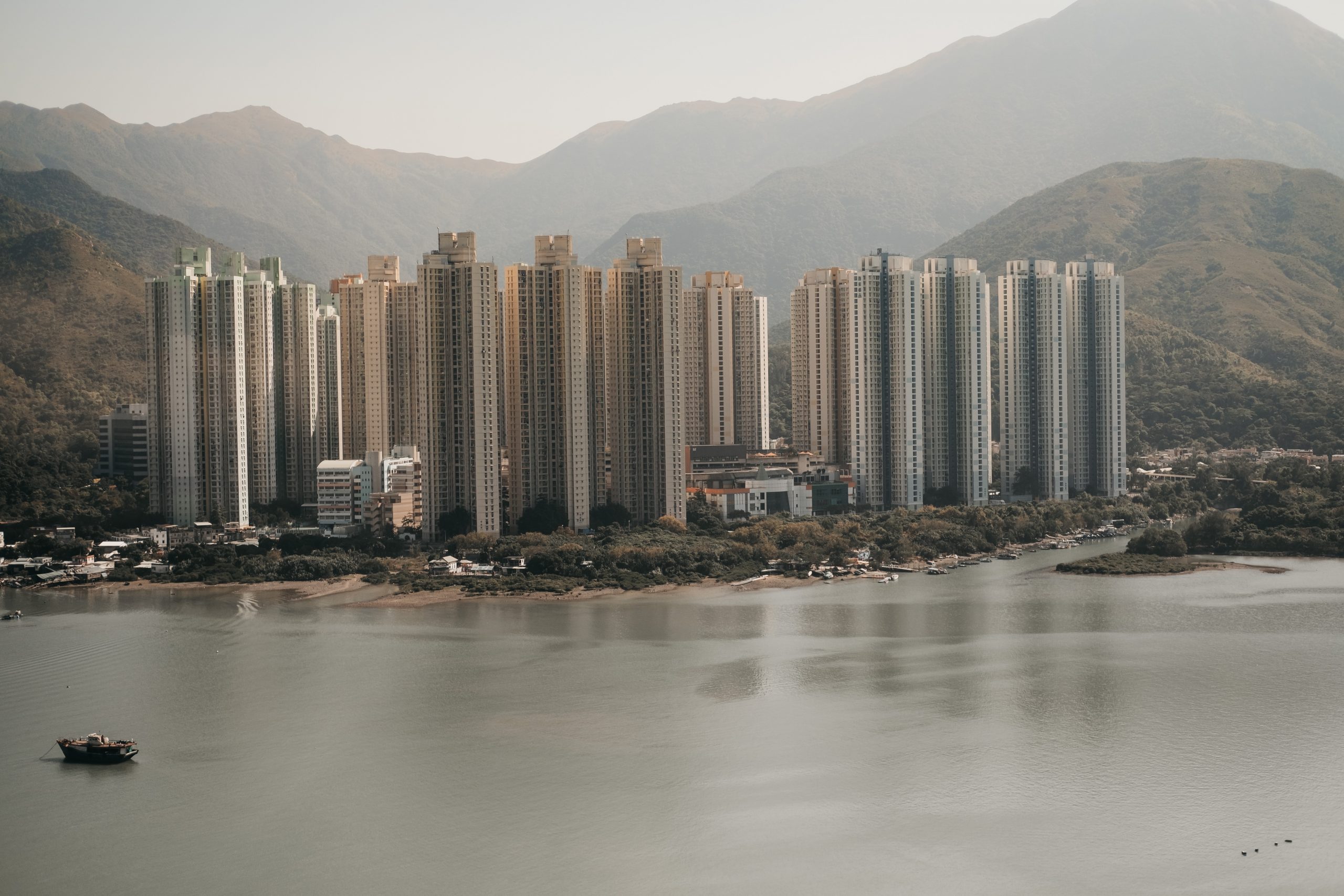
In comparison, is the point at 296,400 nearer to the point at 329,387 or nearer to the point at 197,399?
the point at 329,387

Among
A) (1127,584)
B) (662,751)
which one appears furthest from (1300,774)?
(1127,584)

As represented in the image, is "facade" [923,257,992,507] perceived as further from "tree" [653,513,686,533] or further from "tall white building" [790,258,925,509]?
"tree" [653,513,686,533]

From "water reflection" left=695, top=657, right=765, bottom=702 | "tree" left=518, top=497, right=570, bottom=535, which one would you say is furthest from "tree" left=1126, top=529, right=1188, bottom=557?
"water reflection" left=695, top=657, right=765, bottom=702

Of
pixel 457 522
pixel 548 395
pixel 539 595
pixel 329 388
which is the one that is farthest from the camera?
pixel 329 388

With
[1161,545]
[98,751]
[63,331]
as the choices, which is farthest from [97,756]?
[63,331]

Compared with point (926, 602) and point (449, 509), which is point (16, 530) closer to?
point (449, 509)

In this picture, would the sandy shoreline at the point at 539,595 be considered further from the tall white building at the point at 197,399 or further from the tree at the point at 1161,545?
the tree at the point at 1161,545
